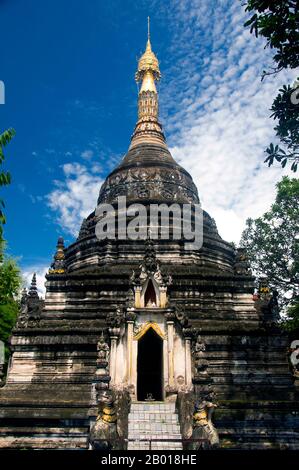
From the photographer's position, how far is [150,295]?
48.3 ft

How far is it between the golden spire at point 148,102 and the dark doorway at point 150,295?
1695cm

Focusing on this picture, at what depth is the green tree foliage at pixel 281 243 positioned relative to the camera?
2836 cm

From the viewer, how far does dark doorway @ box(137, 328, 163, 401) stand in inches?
577

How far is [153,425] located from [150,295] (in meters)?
4.15

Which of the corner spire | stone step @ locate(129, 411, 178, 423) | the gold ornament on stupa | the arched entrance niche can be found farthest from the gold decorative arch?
the gold ornament on stupa

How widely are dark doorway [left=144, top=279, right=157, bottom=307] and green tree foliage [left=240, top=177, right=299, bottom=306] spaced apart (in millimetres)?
14854

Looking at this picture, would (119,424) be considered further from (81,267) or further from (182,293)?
(81,267)

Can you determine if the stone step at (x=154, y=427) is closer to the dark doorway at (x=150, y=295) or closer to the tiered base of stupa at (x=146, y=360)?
the tiered base of stupa at (x=146, y=360)

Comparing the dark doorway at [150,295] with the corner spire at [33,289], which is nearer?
the dark doorway at [150,295]

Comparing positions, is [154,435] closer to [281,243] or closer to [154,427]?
[154,427]

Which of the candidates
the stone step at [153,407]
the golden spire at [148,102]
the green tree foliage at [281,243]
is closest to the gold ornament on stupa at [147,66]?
the golden spire at [148,102]

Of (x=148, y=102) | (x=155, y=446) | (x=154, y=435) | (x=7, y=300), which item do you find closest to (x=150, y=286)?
(x=154, y=435)

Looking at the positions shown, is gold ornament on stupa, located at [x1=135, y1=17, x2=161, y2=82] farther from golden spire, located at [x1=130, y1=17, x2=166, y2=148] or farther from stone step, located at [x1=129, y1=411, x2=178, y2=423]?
stone step, located at [x1=129, y1=411, x2=178, y2=423]
